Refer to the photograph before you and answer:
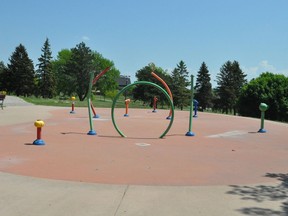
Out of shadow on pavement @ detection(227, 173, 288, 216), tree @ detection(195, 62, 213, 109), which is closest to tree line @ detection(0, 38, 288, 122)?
tree @ detection(195, 62, 213, 109)

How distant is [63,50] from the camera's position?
9288 cm

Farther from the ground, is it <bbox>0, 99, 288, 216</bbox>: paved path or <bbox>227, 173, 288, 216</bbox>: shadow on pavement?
<bbox>227, 173, 288, 216</bbox>: shadow on pavement

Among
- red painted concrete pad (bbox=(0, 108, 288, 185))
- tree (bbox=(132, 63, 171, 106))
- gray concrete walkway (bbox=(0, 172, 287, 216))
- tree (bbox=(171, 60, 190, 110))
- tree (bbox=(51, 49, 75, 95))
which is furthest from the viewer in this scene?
tree (bbox=(51, 49, 75, 95))

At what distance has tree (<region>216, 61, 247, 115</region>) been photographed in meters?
74.1

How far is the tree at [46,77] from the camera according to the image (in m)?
68.5

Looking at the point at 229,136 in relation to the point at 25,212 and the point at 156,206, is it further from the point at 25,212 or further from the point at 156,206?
the point at 25,212

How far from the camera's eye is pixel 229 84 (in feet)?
254

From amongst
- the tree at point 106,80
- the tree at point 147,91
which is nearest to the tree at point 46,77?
the tree at point 106,80

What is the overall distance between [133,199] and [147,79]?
42.6m

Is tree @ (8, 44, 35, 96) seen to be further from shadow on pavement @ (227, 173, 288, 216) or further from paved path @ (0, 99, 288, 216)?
shadow on pavement @ (227, 173, 288, 216)

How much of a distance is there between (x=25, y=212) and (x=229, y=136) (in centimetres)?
969

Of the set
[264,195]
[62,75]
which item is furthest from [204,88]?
[264,195]

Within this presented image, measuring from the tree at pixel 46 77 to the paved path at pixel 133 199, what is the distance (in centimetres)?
6581

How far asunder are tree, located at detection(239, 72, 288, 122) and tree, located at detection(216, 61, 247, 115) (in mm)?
39488
